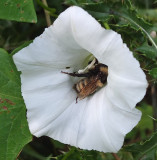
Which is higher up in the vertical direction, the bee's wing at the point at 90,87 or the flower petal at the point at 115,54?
the flower petal at the point at 115,54

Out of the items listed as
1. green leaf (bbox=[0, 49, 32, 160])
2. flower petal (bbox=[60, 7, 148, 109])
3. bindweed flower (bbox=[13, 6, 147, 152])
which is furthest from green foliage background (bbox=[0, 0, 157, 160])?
flower petal (bbox=[60, 7, 148, 109])

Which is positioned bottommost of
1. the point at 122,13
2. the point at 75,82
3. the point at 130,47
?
the point at 75,82

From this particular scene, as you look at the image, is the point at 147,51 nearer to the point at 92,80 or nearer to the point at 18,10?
the point at 92,80

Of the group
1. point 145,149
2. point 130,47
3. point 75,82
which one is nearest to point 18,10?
point 75,82

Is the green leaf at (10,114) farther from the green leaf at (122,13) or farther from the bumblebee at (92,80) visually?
the green leaf at (122,13)

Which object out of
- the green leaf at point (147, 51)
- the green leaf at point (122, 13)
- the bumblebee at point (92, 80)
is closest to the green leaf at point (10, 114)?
the bumblebee at point (92, 80)

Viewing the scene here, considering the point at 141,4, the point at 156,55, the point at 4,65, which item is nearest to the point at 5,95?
the point at 4,65

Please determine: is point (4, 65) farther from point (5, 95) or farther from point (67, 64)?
point (67, 64)
